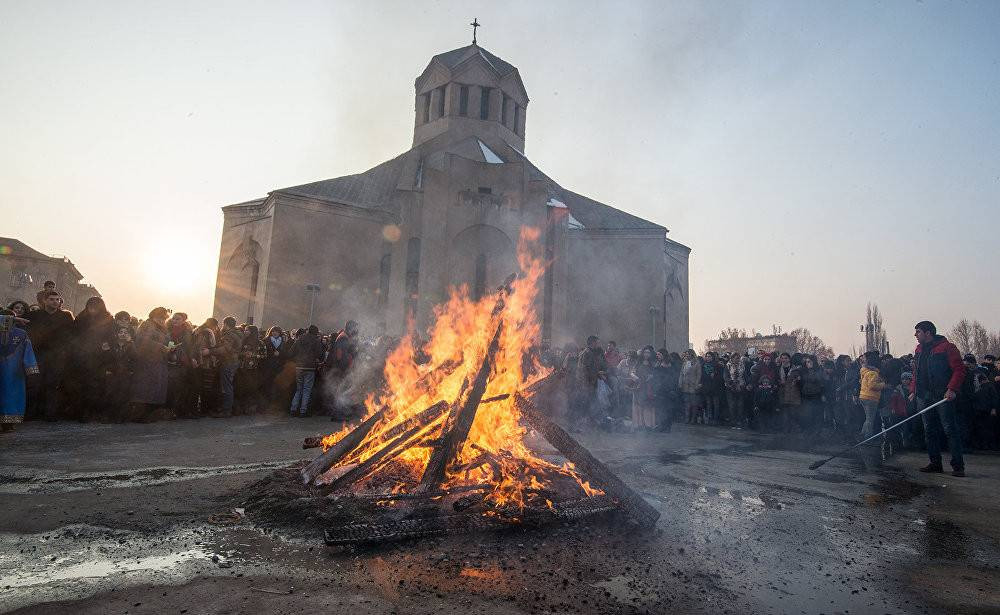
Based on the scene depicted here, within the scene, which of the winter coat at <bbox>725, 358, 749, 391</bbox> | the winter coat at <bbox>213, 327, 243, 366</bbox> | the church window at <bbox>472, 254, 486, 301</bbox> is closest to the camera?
the winter coat at <bbox>213, 327, 243, 366</bbox>

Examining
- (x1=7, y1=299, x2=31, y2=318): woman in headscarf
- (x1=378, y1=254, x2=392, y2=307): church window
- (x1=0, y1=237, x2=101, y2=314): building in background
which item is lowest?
(x1=7, y1=299, x2=31, y2=318): woman in headscarf

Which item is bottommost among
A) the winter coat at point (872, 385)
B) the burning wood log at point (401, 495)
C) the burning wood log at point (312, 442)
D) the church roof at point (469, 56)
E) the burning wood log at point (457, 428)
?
the burning wood log at point (401, 495)

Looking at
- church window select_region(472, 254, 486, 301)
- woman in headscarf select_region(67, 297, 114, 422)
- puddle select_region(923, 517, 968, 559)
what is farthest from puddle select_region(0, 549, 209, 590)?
church window select_region(472, 254, 486, 301)

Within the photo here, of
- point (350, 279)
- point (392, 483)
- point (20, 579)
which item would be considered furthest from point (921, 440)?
point (350, 279)

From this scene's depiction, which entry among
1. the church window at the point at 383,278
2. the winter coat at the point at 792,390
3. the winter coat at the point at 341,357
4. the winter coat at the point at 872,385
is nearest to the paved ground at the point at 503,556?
the winter coat at the point at 872,385

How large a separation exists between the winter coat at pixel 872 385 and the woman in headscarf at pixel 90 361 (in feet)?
48.1

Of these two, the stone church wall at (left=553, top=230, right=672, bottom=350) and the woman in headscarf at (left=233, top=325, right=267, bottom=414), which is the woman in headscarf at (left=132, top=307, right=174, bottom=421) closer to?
the woman in headscarf at (left=233, top=325, right=267, bottom=414)

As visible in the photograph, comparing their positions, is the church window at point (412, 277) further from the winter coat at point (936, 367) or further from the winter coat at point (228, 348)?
the winter coat at point (936, 367)

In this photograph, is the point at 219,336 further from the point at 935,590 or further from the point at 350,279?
the point at 350,279

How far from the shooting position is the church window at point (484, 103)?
33031mm

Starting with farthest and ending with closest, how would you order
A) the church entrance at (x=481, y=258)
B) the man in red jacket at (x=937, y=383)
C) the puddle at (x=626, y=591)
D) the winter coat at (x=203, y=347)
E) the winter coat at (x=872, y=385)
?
the church entrance at (x=481, y=258)
the winter coat at (x=203, y=347)
the winter coat at (x=872, y=385)
the man in red jacket at (x=937, y=383)
the puddle at (x=626, y=591)

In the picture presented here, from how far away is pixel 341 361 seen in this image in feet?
39.0

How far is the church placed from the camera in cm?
2578

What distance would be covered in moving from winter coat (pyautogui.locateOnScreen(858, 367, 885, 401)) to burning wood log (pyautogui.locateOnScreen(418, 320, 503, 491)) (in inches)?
330
